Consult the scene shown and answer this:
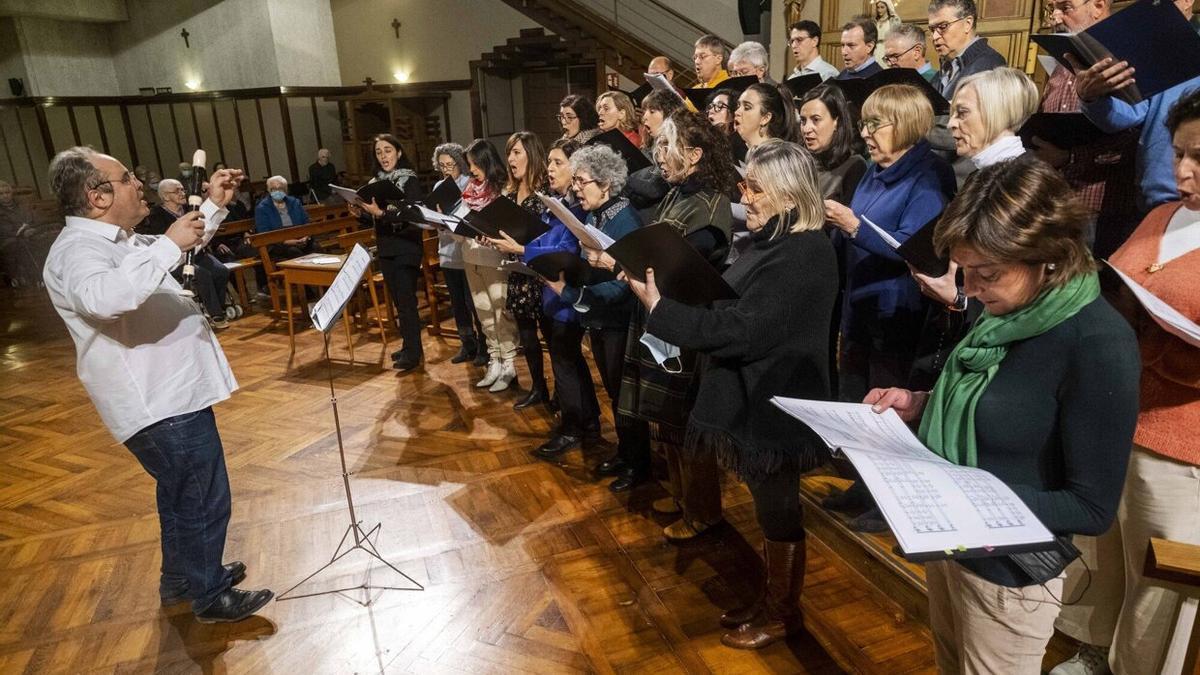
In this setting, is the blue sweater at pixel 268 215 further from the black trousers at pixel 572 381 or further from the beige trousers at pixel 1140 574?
the beige trousers at pixel 1140 574

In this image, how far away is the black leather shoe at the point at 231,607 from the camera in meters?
2.39

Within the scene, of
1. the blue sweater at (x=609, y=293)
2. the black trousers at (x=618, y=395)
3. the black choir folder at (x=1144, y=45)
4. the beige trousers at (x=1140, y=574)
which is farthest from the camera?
the black trousers at (x=618, y=395)

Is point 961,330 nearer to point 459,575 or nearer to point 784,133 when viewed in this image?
point 784,133

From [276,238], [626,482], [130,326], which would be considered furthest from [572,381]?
[276,238]

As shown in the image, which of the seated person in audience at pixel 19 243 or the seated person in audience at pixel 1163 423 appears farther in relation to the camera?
the seated person in audience at pixel 19 243

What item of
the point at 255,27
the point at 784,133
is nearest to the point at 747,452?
the point at 784,133

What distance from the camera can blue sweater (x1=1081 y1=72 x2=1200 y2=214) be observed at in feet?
6.40

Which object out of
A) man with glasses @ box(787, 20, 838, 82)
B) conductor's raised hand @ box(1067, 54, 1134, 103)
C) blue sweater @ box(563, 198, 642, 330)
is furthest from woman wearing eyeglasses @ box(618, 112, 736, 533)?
man with glasses @ box(787, 20, 838, 82)

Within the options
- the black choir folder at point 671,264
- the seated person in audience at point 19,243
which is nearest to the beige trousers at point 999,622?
the black choir folder at point 671,264

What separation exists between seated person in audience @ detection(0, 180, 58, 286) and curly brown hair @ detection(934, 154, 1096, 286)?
8.83m

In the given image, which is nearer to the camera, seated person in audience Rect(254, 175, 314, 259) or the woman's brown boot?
the woman's brown boot

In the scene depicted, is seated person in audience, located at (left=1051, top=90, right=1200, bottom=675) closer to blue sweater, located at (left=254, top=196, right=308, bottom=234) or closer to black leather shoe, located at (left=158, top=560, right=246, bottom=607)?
black leather shoe, located at (left=158, top=560, right=246, bottom=607)

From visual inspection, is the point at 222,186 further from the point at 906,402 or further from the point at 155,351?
the point at 906,402

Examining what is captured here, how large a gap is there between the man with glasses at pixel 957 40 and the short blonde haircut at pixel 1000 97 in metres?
0.97
